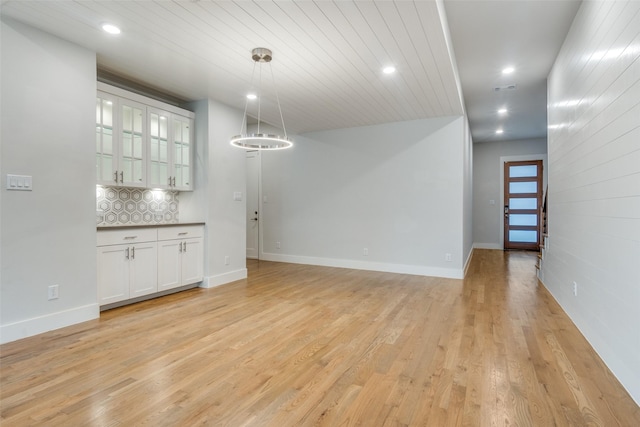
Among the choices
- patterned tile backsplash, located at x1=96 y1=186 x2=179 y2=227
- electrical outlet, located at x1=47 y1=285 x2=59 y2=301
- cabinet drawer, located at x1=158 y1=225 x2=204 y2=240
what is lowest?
electrical outlet, located at x1=47 y1=285 x2=59 y2=301

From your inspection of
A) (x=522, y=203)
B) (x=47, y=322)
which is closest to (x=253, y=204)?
(x=47, y=322)

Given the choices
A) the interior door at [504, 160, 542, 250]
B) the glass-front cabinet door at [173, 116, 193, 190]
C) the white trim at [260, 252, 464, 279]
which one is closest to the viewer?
the glass-front cabinet door at [173, 116, 193, 190]

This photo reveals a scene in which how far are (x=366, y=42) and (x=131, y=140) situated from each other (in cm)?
284

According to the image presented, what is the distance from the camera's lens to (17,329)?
2.71 m

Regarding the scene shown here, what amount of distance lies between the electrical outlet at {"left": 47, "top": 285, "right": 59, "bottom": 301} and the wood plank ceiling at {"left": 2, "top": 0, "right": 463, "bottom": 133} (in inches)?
88.2

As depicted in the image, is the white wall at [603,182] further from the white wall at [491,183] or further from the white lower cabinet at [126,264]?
the white wall at [491,183]

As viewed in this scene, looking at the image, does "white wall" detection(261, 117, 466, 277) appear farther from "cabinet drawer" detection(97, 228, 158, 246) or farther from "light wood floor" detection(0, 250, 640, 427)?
"cabinet drawer" detection(97, 228, 158, 246)

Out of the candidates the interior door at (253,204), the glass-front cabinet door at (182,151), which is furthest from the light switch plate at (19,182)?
the interior door at (253,204)

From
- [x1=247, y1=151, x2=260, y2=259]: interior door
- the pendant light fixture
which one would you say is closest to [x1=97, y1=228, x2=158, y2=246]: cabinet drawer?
the pendant light fixture

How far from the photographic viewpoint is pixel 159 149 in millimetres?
4207

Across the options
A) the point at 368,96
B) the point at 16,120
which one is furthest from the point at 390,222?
the point at 16,120

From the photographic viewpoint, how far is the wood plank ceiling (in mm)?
2545

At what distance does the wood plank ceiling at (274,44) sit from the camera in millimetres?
2545

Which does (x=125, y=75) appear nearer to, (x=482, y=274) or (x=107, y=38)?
(x=107, y=38)
